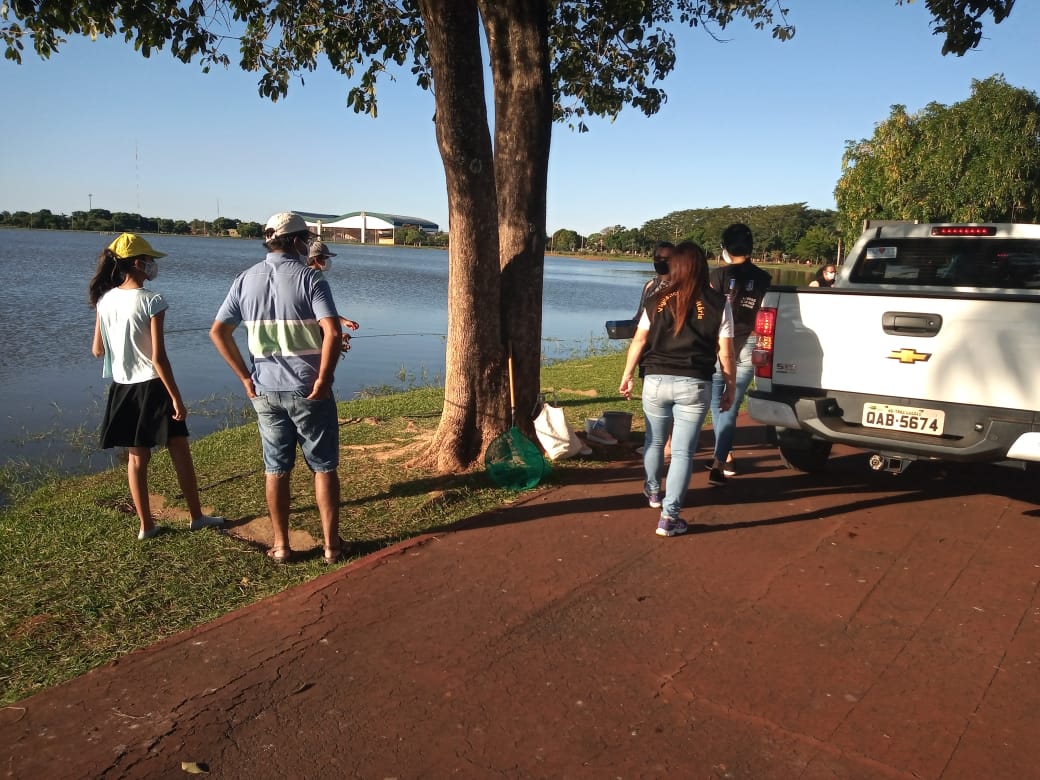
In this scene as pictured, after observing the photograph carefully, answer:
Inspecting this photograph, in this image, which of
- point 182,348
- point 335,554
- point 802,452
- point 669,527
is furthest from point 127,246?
point 182,348

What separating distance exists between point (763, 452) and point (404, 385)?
6942 mm

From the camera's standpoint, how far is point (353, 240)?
173 metres

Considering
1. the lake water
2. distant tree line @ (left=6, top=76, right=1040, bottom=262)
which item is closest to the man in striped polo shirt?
the lake water

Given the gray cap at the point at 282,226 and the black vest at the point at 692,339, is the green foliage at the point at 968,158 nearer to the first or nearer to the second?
the black vest at the point at 692,339

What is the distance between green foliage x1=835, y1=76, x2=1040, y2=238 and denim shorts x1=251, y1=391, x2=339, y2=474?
107ft

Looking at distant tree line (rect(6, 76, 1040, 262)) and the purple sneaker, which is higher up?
distant tree line (rect(6, 76, 1040, 262))

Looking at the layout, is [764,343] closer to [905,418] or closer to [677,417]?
[905,418]

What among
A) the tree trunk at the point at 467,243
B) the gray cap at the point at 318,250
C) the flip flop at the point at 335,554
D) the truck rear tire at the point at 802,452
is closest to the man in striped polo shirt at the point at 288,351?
the flip flop at the point at 335,554

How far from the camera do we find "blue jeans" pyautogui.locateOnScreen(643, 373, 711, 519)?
4656 mm

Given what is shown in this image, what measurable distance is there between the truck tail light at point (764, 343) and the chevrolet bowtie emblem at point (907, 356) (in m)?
0.78

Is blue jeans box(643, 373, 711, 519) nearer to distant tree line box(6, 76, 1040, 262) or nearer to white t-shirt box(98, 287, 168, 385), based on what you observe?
white t-shirt box(98, 287, 168, 385)

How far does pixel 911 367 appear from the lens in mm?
4918

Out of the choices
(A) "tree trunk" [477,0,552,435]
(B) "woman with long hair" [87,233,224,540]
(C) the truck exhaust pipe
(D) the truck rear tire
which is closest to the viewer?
(B) "woman with long hair" [87,233,224,540]

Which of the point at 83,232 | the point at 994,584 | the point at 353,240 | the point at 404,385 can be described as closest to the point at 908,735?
the point at 994,584
